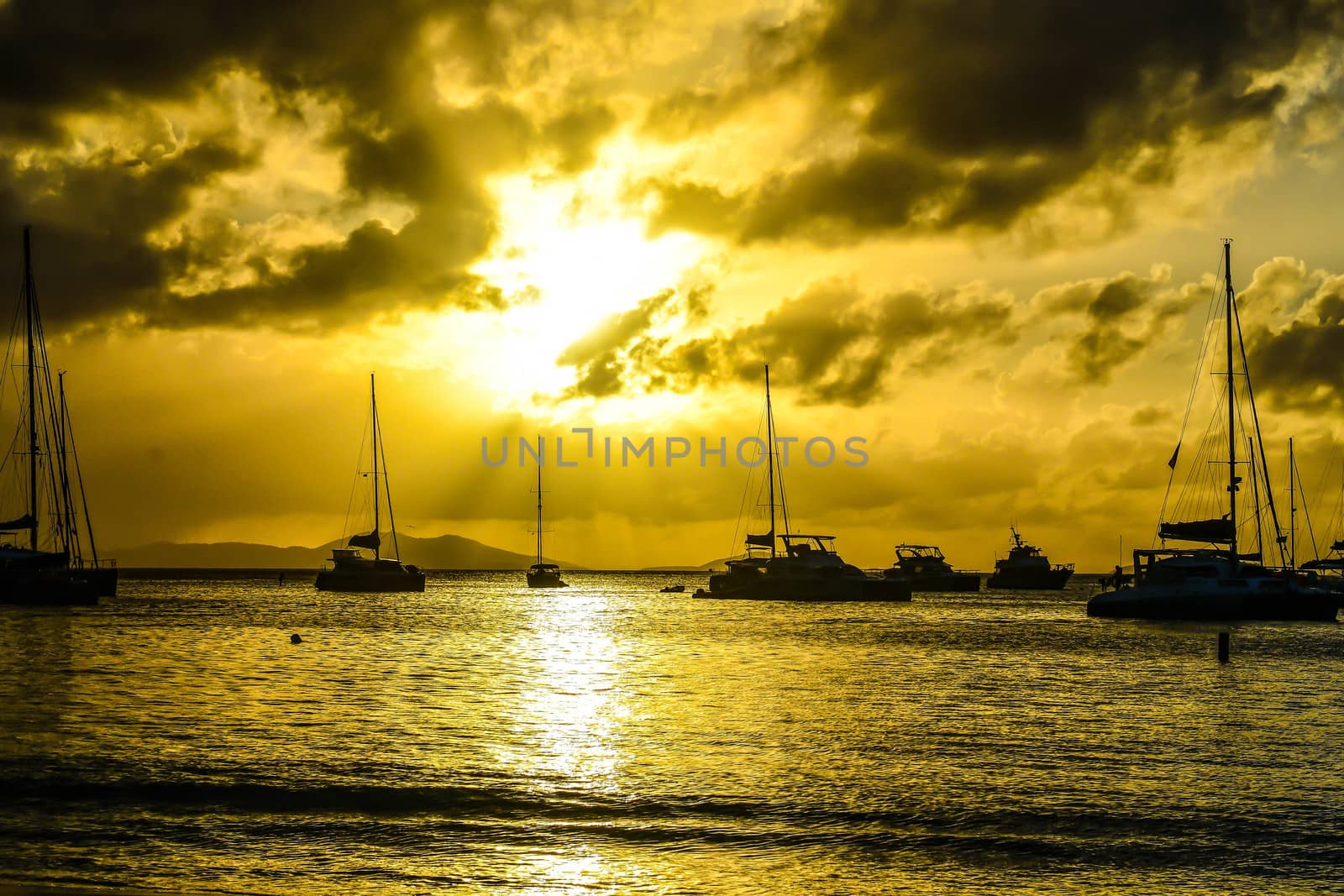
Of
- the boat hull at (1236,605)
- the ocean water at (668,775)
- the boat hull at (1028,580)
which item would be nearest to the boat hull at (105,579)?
the ocean water at (668,775)

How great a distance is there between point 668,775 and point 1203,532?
233 ft

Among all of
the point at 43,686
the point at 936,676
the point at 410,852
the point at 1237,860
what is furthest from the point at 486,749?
the point at 936,676

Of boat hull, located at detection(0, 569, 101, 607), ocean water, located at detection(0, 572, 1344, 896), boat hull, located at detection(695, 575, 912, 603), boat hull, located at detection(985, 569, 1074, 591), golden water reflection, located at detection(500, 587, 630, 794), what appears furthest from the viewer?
boat hull, located at detection(985, 569, 1074, 591)

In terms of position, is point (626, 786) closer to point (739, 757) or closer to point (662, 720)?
point (739, 757)

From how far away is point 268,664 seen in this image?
54031mm

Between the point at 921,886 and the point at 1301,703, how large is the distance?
2934 cm

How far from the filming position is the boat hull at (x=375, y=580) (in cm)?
14300

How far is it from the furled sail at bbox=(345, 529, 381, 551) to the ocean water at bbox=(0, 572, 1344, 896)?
256 feet

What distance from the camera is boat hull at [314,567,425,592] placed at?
143000 mm

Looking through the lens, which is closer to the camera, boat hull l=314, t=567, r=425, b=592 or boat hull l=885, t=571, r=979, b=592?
boat hull l=314, t=567, r=425, b=592

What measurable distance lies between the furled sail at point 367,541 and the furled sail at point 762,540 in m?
47.7

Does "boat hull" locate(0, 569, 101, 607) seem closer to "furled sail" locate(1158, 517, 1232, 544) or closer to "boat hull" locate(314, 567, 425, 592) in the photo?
"boat hull" locate(314, 567, 425, 592)

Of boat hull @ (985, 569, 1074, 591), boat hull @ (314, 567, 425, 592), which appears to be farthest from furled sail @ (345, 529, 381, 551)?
boat hull @ (985, 569, 1074, 591)

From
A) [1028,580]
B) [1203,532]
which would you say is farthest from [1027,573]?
[1203,532]
